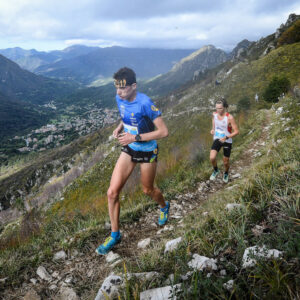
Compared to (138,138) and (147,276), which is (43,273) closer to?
(147,276)

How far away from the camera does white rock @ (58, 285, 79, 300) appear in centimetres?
227

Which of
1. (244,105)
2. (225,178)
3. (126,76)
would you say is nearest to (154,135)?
(126,76)

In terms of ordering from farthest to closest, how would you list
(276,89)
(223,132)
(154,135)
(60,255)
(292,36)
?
(292,36), (276,89), (223,132), (154,135), (60,255)

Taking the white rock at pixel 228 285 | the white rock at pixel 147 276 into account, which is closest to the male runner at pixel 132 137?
the white rock at pixel 147 276

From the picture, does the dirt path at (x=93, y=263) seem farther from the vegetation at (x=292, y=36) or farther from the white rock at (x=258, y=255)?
the vegetation at (x=292, y=36)

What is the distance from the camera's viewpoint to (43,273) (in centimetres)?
264

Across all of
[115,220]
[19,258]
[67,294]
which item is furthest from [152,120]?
[19,258]

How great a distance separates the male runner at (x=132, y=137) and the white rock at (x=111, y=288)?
3.73 ft

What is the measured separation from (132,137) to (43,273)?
2207 millimetres

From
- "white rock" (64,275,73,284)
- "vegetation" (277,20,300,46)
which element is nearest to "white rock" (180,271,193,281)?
"white rock" (64,275,73,284)

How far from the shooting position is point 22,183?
75.2 metres

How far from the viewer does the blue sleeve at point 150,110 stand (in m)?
3.12

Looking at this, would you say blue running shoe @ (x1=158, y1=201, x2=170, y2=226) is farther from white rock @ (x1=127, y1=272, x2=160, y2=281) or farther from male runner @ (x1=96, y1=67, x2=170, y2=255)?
white rock @ (x1=127, y1=272, x2=160, y2=281)

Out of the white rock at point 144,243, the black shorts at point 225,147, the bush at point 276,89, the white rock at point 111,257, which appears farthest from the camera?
the bush at point 276,89
